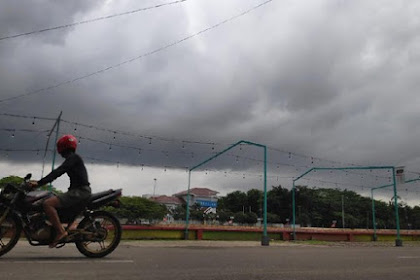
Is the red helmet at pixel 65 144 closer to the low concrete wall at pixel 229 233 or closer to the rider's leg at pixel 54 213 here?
the rider's leg at pixel 54 213

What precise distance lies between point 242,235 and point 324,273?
25037 mm

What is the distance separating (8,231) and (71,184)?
1.13 m

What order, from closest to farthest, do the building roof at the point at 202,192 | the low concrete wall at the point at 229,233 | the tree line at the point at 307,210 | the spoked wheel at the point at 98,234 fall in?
the spoked wheel at the point at 98,234 < the low concrete wall at the point at 229,233 < the tree line at the point at 307,210 < the building roof at the point at 202,192

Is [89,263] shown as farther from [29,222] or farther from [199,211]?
[199,211]

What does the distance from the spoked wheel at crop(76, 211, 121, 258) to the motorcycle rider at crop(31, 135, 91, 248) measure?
37cm

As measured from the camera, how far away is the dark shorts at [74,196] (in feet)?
18.9

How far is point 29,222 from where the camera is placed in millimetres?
5848

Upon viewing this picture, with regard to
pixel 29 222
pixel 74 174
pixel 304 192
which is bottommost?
pixel 29 222

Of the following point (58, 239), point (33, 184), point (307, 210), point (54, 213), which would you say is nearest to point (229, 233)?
point (58, 239)

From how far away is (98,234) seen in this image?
6141 millimetres

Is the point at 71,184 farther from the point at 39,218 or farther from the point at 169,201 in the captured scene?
the point at 169,201

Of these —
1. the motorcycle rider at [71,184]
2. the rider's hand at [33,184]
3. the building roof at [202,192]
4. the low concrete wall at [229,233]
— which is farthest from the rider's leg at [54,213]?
the building roof at [202,192]

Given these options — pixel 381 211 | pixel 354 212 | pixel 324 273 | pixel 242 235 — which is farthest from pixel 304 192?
pixel 324 273

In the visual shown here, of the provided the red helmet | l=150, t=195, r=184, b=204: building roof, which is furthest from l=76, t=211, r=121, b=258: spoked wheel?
l=150, t=195, r=184, b=204: building roof
